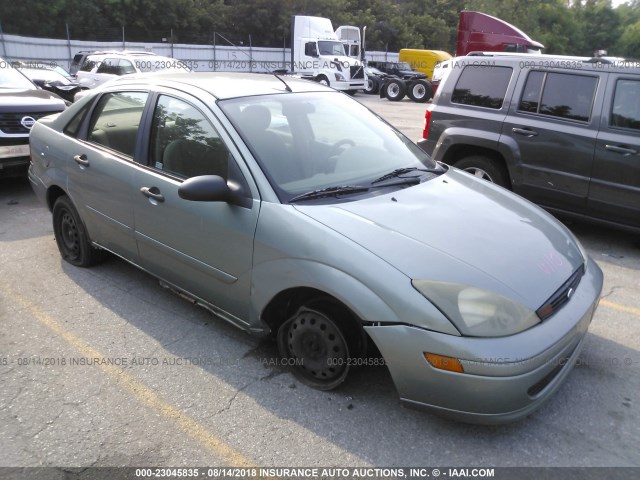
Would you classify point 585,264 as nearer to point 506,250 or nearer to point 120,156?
point 506,250

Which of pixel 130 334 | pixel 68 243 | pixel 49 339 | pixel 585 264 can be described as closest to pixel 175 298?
pixel 130 334

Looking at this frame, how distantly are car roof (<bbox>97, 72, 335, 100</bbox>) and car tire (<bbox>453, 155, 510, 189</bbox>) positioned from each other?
255cm

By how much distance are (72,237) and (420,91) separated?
69.2 feet

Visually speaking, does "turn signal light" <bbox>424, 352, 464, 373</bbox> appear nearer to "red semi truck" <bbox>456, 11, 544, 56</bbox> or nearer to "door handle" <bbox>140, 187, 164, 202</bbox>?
"door handle" <bbox>140, 187, 164, 202</bbox>

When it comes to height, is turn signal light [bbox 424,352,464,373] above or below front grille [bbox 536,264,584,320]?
below

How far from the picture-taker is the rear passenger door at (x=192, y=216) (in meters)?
3.08

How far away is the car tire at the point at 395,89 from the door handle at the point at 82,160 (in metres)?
21.1

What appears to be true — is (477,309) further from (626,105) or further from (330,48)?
(330,48)

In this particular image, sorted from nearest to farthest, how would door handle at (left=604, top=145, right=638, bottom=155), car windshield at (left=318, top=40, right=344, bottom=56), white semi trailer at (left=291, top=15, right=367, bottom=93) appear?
door handle at (left=604, top=145, right=638, bottom=155) < white semi trailer at (left=291, top=15, right=367, bottom=93) < car windshield at (left=318, top=40, right=344, bottom=56)

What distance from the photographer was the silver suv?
507 centimetres

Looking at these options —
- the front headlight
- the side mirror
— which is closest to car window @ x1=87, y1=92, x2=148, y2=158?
the side mirror

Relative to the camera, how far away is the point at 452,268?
8.35 ft

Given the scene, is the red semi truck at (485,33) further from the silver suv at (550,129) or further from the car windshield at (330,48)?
the silver suv at (550,129)

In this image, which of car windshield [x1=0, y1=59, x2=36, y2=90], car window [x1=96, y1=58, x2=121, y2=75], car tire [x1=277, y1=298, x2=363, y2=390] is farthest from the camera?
car window [x1=96, y1=58, x2=121, y2=75]
